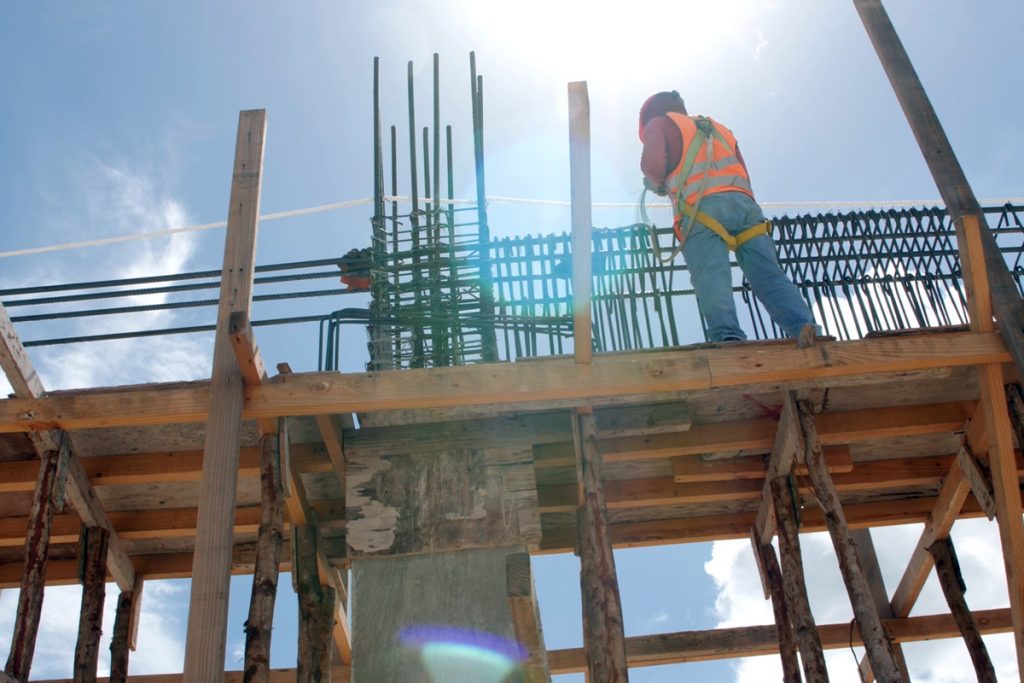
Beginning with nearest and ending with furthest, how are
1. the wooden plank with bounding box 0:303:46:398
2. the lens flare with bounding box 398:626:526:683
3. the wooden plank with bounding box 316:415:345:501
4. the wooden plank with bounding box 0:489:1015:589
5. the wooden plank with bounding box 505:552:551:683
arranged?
the wooden plank with bounding box 505:552:551:683
the lens flare with bounding box 398:626:526:683
the wooden plank with bounding box 0:303:46:398
the wooden plank with bounding box 316:415:345:501
the wooden plank with bounding box 0:489:1015:589

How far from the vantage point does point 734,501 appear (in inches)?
299

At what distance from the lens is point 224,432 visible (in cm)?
527

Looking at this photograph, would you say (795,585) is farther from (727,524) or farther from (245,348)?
(245,348)

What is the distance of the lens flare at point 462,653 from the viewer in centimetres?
526

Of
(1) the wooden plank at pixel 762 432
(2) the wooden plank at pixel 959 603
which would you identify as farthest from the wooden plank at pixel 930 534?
(1) the wooden plank at pixel 762 432

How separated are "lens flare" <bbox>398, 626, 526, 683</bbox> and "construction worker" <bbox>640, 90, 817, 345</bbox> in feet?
8.16

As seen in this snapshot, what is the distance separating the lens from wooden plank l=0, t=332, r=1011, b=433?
18.4 ft

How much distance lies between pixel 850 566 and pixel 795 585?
2.37 feet

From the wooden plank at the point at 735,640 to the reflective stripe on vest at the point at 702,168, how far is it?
11.7 ft

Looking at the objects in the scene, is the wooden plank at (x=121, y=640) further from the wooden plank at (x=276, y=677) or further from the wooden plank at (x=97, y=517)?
the wooden plank at (x=276, y=677)

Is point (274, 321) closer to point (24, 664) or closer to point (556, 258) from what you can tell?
point (556, 258)

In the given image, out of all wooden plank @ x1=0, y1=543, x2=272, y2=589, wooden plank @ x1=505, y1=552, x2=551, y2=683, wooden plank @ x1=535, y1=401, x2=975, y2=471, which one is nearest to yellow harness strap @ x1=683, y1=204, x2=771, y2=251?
wooden plank @ x1=535, y1=401, x2=975, y2=471

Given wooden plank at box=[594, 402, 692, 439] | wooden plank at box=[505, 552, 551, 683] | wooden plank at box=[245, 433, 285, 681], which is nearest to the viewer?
wooden plank at box=[505, 552, 551, 683]

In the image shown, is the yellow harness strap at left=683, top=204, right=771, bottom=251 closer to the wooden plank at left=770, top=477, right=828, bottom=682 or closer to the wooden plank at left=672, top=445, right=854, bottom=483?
the wooden plank at left=672, top=445, right=854, bottom=483
